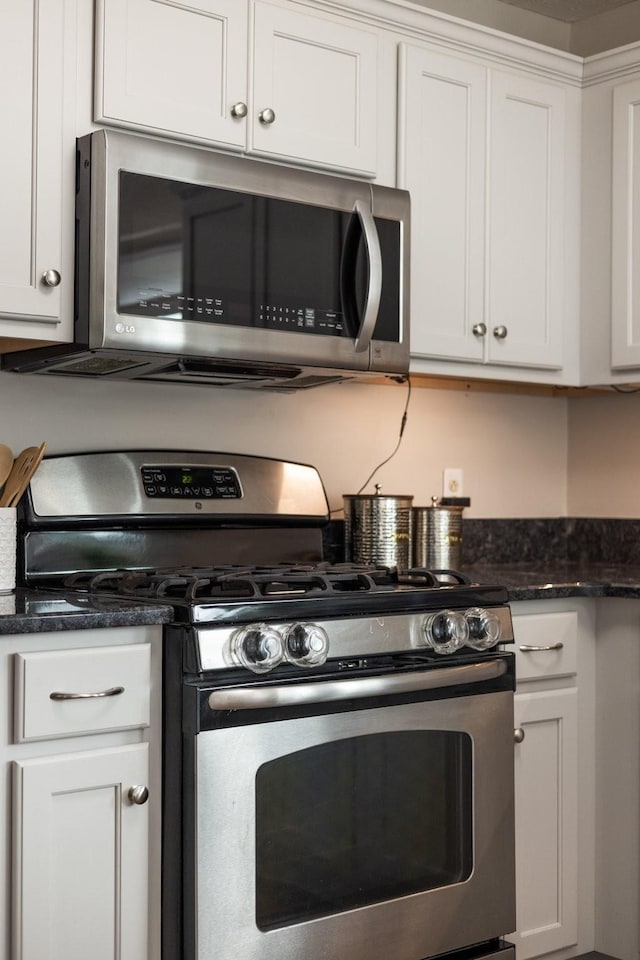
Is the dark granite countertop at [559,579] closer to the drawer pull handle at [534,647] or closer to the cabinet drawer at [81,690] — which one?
the drawer pull handle at [534,647]

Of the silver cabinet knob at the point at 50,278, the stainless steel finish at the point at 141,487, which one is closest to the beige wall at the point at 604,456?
the stainless steel finish at the point at 141,487

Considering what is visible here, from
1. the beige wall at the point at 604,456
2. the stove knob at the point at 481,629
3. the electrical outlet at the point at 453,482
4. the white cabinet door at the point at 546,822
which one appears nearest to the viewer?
the stove knob at the point at 481,629

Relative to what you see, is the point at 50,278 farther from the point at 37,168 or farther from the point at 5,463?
the point at 5,463

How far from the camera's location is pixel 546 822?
2.56 metres

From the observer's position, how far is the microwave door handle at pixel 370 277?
247cm

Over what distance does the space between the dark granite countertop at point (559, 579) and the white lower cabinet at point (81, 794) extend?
2.94ft

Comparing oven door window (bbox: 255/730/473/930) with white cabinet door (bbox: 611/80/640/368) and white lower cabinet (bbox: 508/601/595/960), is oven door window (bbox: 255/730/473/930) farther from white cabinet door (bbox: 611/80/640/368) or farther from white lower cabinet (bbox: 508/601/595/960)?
white cabinet door (bbox: 611/80/640/368)

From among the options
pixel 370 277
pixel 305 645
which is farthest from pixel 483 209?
pixel 305 645

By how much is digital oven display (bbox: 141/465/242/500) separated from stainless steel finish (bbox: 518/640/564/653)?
713mm

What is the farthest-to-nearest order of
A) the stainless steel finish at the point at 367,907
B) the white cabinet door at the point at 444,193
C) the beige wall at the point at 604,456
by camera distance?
the beige wall at the point at 604,456, the white cabinet door at the point at 444,193, the stainless steel finish at the point at 367,907

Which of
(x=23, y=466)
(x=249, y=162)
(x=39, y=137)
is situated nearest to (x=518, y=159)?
(x=249, y=162)

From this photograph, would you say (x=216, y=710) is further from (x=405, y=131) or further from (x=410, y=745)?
(x=405, y=131)

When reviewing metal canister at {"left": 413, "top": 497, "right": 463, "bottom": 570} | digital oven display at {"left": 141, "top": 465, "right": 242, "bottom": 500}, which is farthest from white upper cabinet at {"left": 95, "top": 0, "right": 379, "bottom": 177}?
metal canister at {"left": 413, "top": 497, "right": 463, "bottom": 570}

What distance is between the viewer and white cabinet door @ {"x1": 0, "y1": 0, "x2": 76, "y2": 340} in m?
→ 2.15
